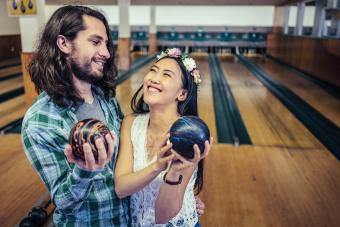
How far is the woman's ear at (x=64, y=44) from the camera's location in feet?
3.76

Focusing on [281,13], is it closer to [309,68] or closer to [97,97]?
[309,68]

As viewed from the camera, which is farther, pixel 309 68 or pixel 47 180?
pixel 309 68

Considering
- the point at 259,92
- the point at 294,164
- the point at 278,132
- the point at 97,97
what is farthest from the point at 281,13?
the point at 97,97

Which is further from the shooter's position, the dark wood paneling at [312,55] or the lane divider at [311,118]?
the dark wood paneling at [312,55]

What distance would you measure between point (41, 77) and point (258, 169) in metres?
2.20

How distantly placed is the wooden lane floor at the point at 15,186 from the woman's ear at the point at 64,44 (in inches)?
56.7

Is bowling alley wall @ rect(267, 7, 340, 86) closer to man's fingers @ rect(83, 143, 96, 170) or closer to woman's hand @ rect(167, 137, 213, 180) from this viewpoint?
woman's hand @ rect(167, 137, 213, 180)

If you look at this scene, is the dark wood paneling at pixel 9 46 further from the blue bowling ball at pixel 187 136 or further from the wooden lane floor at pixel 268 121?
the blue bowling ball at pixel 187 136

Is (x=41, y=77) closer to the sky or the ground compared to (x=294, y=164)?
closer to the sky

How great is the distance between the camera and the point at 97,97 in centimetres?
130

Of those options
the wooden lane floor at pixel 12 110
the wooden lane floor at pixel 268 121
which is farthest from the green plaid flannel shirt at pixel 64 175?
the wooden lane floor at pixel 12 110

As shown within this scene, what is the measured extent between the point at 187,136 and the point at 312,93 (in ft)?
19.1

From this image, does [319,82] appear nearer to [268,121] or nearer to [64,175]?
[268,121]

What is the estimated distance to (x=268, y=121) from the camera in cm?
438
